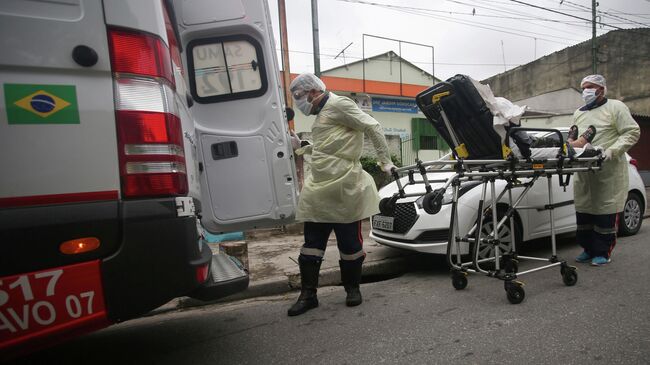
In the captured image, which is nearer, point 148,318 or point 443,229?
point 148,318

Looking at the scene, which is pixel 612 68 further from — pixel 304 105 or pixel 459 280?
pixel 304 105

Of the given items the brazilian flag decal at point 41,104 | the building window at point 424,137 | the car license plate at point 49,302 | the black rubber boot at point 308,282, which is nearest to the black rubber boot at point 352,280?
the black rubber boot at point 308,282

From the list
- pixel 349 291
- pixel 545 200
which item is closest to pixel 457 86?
pixel 349 291

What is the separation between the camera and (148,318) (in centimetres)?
306

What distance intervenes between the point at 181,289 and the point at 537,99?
69.6ft

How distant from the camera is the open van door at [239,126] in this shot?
2.72 metres

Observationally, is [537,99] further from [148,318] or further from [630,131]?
[148,318]

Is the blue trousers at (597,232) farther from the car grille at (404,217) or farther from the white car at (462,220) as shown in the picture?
the car grille at (404,217)

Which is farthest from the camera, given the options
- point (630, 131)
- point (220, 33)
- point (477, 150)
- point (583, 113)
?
point (583, 113)

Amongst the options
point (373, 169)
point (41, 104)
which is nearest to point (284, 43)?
point (373, 169)

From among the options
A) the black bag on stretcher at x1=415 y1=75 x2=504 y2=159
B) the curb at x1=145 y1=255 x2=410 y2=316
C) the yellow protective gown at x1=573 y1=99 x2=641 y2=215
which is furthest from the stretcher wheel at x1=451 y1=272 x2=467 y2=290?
the yellow protective gown at x1=573 y1=99 x2=641 y2=215

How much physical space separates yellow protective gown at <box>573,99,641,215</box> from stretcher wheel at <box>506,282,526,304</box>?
1640mm

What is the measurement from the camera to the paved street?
208cm

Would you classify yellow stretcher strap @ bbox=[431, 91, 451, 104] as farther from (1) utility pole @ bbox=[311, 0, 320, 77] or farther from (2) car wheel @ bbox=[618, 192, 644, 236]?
(1) utility pole @ bbox=[311, 0, 320, 77]
